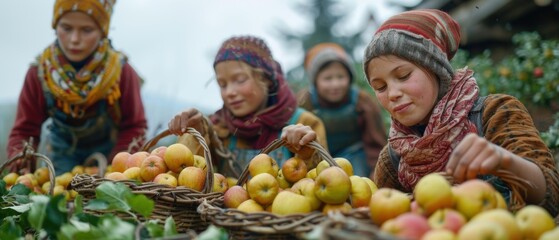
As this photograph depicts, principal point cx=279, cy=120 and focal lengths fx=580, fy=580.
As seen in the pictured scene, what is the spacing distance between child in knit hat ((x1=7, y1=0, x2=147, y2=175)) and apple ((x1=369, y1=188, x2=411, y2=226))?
245 cm

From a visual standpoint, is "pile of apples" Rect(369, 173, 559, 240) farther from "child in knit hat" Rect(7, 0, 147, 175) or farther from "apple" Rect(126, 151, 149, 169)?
"child in knit hat" Rect(7, 0, 147, 175)

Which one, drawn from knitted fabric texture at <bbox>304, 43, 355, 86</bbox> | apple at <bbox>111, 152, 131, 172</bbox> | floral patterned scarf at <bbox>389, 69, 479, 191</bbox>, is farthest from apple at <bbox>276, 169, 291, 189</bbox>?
knitted fabric texture at <bbox>304, 43, 355, 86</bbox>

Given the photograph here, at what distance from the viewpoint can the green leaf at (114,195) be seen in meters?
2.05

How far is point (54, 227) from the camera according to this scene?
→ 74.8 inches

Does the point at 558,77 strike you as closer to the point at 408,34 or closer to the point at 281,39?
the point at 408,34

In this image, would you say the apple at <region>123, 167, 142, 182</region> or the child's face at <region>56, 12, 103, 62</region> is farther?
the child's face at <region>56, 12, 103, 62</region>

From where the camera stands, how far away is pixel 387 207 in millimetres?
1649

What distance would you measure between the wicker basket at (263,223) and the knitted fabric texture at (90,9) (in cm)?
245

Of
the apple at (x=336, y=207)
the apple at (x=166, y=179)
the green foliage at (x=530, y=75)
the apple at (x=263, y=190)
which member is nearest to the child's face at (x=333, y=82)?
the green foliage at (x=530, y=75)

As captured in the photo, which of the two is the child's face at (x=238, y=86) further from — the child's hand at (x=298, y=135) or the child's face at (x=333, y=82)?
the child's face at (x=333, y=82)

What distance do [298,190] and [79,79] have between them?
2.34 meters

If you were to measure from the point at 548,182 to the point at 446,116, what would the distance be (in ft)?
1.49

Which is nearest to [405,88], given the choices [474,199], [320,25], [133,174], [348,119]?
[474,199]

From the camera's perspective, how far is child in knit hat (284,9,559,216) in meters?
2.19
